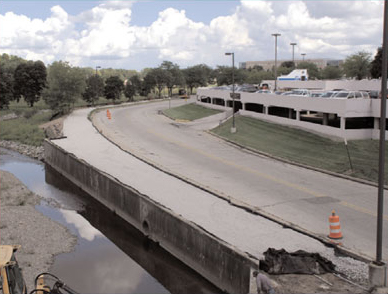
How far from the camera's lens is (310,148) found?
1334 inches

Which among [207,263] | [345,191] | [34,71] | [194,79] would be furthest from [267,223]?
[194,79]

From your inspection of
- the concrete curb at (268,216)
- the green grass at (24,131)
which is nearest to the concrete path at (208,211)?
the concrete curb at (268,216)

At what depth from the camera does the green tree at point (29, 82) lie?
93.7 metres

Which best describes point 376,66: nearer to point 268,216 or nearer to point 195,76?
point 195,76

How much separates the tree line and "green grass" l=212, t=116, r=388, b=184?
32.7m

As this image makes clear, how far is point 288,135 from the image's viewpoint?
127ft

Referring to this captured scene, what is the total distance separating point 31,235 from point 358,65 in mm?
69698

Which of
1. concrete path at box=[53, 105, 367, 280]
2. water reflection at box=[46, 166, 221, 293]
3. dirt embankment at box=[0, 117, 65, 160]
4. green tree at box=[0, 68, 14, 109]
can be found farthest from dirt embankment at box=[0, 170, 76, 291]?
green tree at box=[0, 68, 14, 109]

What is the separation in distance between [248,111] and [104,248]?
31.5 metres

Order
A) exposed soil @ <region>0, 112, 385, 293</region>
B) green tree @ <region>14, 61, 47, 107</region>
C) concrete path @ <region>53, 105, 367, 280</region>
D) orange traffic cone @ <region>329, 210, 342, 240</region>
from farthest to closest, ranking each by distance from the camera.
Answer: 1. green tree @ <region>14, 61, 47, 107</region>
2. orange traffic cone @ <region>329, 210, 342, 240</region>
3. concrete path @ <region>53, 105, 367, 280</region>
4. exposed soil @ <region>0, 112, 385, 293</region>

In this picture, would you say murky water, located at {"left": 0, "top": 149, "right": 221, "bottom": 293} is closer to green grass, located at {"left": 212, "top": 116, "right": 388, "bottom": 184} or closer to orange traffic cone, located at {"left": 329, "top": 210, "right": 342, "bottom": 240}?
orange traffic cone, located at {"left": 329, "top": 210, "right": 342, "bottom": 240}

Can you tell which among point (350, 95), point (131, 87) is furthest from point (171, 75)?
point (350, 95)

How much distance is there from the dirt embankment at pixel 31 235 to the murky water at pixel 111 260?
2.02 ft

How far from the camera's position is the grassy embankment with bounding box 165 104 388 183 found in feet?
94.0
